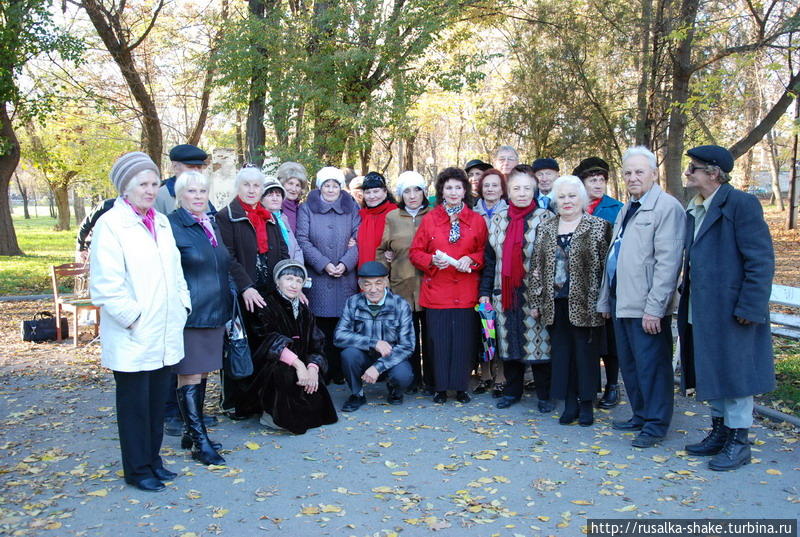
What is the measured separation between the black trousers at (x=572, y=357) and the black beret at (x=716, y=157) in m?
1.52

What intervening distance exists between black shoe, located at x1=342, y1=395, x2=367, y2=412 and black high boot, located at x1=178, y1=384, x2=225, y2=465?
149 cm

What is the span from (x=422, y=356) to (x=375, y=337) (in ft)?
2.09

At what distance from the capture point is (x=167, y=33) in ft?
70.0

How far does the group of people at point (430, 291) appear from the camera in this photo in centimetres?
420

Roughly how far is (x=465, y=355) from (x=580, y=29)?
13093 millimetres

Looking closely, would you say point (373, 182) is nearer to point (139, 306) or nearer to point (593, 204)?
point (593, 204)

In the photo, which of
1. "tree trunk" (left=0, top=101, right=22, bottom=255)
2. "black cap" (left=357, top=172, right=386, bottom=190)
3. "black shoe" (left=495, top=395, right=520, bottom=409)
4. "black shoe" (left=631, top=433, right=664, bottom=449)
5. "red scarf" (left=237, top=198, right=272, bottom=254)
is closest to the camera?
"black shoe" (left=631, top=433, right=664, bottom=449)

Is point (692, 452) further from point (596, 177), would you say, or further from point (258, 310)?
point (258, 310)

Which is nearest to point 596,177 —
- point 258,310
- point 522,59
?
point 258,310

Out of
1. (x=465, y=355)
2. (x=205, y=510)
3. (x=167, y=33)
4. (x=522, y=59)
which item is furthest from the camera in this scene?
(x=167, y=33)

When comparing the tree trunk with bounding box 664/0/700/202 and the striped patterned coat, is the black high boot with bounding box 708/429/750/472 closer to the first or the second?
the striped patterned coat

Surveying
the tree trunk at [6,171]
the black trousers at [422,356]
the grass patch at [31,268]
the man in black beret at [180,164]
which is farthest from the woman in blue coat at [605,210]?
the tree trunk at [6,171]

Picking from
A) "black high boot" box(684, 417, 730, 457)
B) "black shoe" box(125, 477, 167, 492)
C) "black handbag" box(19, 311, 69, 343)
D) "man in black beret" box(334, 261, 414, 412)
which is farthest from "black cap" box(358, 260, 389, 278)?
"black handbag" box(19, 311, 69, 343)

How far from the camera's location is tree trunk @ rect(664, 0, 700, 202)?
42.6 ft
